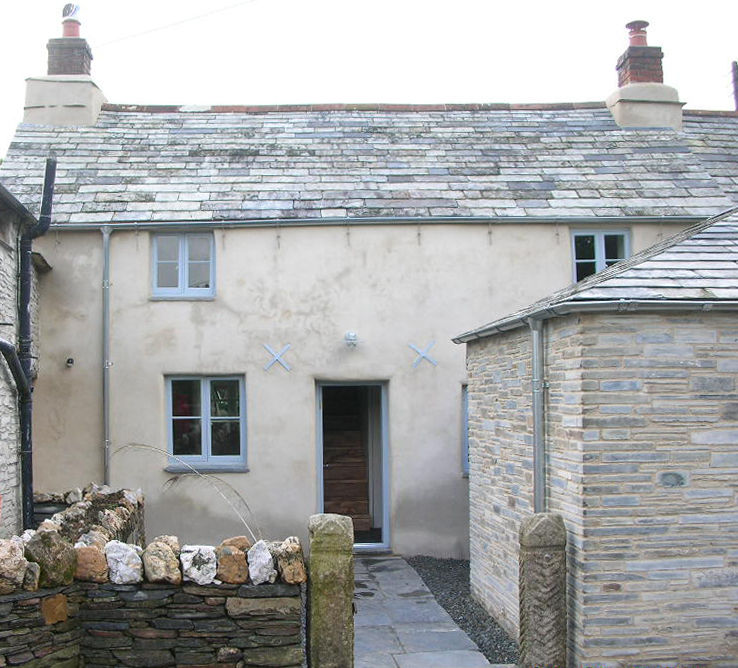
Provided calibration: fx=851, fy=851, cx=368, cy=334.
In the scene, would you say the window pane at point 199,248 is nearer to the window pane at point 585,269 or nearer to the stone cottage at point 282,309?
the stone cottage at point 282,309

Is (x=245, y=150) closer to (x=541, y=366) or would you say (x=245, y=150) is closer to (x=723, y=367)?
(x=541, y=366)

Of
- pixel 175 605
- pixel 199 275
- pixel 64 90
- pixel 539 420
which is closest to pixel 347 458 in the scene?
pixel 199 275

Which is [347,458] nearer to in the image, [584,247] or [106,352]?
[106,352]

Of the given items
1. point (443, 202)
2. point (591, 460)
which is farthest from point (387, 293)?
point (591, 460)

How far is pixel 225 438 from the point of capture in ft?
41.3

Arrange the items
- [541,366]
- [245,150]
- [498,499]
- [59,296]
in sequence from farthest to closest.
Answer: [245,150] < [59,296] < [498,499] < [541,366]

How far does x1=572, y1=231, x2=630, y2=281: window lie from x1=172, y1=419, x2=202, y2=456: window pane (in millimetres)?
6170

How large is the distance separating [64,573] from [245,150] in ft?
31.2

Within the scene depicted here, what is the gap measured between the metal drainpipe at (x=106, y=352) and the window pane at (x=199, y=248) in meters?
1.19

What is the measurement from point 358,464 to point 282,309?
3618 mm

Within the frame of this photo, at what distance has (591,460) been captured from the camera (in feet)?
22.0

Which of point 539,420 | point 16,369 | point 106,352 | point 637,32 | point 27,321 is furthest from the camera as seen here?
point 637,32

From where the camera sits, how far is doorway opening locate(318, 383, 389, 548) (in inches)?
565

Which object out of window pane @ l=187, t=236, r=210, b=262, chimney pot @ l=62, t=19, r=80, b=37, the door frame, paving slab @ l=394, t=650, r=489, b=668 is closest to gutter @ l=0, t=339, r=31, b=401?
window pane @ l=187, t=236, r=210, b=262
